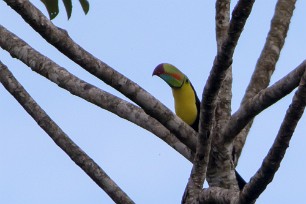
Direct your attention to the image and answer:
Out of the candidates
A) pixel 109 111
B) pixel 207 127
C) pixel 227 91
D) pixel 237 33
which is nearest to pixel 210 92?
pixel 207 127

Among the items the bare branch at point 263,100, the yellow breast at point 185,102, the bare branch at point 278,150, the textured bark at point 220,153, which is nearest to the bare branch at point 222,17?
the textured bark at point 220,153

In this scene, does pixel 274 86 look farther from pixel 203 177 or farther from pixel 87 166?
pixel 87 166

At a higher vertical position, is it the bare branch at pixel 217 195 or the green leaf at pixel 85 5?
the green leaf at pixel 85 5

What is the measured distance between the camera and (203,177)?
505 cm

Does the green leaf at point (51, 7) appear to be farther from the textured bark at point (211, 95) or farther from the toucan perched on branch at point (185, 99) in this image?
the toucan perched on branch at point (185, 99)

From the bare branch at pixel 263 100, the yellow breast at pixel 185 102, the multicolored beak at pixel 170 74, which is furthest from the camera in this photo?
the yellow breast at pixel 185 102

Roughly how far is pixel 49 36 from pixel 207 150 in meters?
1.12

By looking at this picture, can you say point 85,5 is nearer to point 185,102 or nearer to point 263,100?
point 263,100

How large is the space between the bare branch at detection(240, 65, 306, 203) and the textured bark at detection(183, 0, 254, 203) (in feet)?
1.80

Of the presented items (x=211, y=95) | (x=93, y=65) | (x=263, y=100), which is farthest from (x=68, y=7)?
(x=263, y=100)

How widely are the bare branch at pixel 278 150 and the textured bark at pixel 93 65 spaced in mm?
912

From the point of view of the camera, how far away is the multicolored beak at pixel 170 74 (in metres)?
6.55

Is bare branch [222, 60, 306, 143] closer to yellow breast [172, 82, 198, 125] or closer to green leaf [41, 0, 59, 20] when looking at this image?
green leaf [41, 0, 59, 20]

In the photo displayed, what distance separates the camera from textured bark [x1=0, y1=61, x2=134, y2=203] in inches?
214
